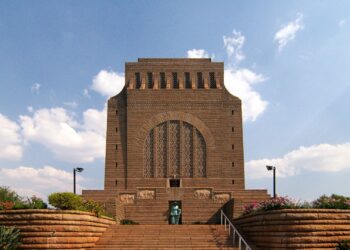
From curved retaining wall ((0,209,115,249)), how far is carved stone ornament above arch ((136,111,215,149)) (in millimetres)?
19939

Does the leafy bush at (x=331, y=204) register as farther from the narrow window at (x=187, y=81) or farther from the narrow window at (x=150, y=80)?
the narrow window at (x=150, y=80)

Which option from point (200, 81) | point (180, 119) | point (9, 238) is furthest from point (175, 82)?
point (9, 238)

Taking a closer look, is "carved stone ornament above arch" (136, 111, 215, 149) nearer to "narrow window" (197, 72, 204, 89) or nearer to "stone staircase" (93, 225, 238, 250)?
"narrow window" (197, 72, 204, 89)

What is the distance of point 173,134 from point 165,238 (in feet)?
60.7

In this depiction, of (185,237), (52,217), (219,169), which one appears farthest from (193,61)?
(52,217)

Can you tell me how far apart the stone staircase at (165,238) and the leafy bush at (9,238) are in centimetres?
311

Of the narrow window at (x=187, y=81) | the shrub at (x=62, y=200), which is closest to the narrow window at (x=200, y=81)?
the narrow window at (x=187, y=81)

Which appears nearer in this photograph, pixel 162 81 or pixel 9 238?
pixel 9 238

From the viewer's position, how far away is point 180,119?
1452 inches

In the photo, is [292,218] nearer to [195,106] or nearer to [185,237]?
[185,237]

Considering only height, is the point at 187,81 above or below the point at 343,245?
above

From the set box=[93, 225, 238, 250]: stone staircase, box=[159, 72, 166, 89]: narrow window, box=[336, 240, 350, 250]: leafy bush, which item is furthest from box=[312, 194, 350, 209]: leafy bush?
box=[159, 72, 166, 89]: narrow window

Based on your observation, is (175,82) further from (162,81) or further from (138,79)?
(138,79)

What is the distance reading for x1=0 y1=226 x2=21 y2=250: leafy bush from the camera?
14.9m
